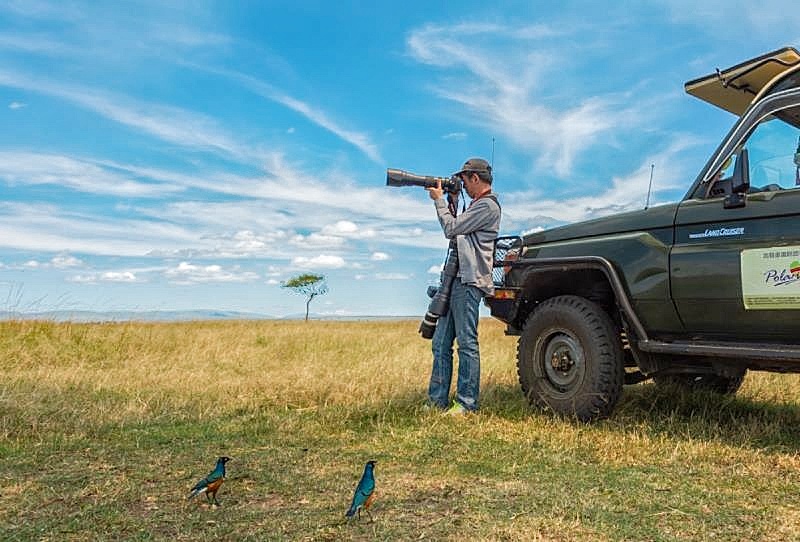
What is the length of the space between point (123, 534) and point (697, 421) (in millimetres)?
4435

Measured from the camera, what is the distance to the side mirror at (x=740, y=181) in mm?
4477

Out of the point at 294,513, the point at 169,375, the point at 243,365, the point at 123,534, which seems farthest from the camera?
the point at 243,365

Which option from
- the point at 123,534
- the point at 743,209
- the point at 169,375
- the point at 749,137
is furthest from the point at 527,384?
the point at 169,375

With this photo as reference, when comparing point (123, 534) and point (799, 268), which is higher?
point (799, 268)

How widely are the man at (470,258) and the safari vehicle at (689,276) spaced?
1.43 feet

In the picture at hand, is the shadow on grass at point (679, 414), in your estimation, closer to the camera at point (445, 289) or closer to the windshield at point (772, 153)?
the camera at point (445, 289)

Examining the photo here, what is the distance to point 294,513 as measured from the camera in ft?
11.1

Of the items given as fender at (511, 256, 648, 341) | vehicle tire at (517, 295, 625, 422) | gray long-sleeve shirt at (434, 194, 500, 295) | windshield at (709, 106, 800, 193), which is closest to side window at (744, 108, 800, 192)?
windshield at (709, 106, 800, 193)

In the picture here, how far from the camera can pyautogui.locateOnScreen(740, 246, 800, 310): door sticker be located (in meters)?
4.37

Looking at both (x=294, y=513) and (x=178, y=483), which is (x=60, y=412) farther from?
(x=294, y=513)

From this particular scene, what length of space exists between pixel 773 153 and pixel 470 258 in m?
2.39

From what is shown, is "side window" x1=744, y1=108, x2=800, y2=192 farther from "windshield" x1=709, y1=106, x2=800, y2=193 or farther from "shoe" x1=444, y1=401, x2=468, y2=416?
"shoe" x1=444, y1=401, x2=468, y2=416

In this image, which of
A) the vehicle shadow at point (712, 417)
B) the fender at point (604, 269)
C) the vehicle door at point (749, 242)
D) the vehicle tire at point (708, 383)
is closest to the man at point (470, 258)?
the fender at point (604, 269)

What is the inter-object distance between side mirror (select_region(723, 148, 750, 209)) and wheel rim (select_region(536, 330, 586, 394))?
164 cm
